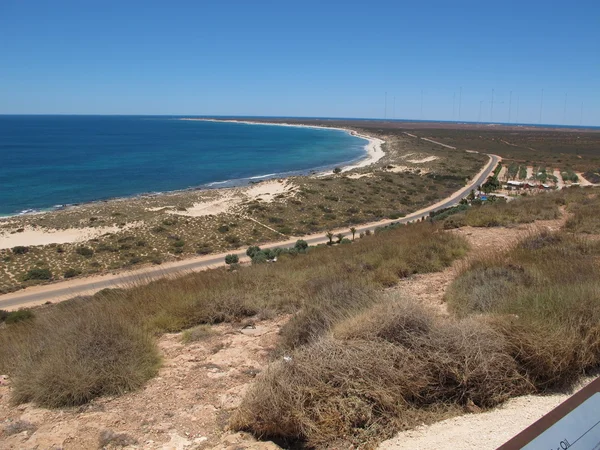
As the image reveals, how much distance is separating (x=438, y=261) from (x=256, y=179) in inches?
2418

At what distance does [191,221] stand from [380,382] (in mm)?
36738

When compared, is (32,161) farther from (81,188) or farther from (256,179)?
(256,179)

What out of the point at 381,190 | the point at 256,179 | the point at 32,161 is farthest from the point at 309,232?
the point at 32,161

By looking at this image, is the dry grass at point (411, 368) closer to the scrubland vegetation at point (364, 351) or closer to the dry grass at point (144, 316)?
the scrubland vegetation at point (364, 351)

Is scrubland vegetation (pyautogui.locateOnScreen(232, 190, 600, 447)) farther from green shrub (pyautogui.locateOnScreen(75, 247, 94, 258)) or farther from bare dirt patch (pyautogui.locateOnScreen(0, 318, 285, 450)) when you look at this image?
green shrub (pyautogui.locateOnScreen(75, 247, 94, 258))

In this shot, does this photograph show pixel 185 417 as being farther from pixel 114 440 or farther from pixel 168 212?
pixel 168 212

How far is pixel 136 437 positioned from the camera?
4199mm

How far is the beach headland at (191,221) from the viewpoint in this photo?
29969 millimetres

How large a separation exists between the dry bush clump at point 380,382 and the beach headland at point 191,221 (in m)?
26.3

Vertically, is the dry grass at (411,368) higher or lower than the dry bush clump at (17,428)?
higher

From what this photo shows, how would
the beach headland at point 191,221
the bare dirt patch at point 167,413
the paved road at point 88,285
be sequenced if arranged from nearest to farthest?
the bare dirt patch at point 167,413 < the paved road at point 88,285 < the beach headland at point 191,221

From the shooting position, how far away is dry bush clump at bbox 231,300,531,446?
3.93 meters

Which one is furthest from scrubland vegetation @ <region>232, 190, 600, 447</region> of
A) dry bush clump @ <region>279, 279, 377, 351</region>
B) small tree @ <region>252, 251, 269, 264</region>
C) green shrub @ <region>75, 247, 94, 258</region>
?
green shrub @ <region>75, 247, 94, 258</region>

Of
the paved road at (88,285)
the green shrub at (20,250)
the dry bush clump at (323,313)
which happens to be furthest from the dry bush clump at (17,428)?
the green shrub at (20,250)
